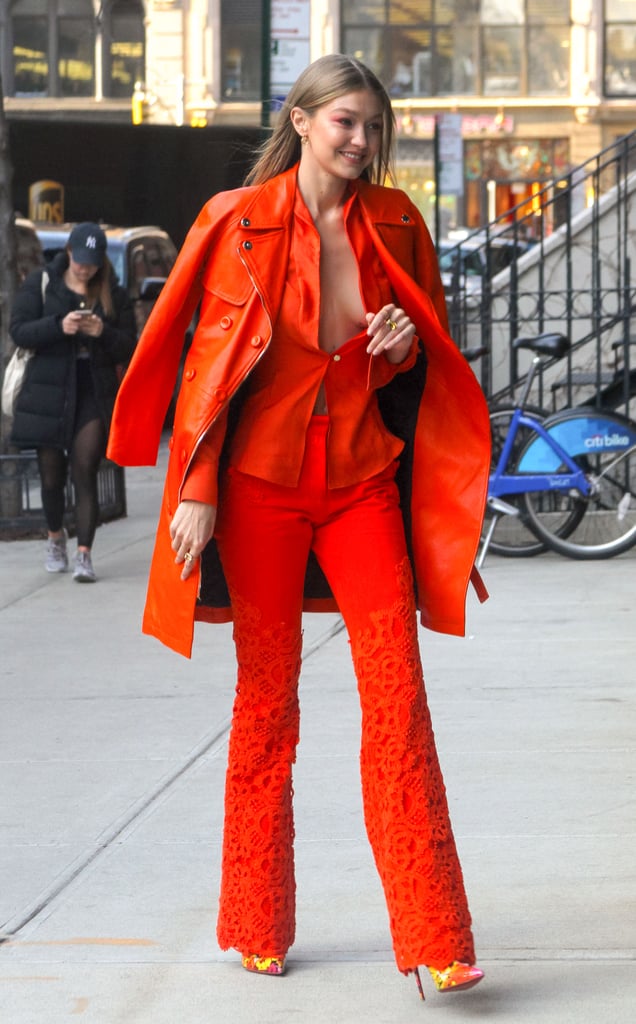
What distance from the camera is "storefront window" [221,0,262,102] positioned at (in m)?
44.3

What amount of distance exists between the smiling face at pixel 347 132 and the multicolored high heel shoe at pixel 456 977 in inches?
60.9

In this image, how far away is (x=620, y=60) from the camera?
43719 millimetres

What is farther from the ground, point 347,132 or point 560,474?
point 347,132

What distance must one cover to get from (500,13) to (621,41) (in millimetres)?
3034

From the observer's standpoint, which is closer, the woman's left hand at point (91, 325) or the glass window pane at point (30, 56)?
the woman's left hand at point (91, 325)

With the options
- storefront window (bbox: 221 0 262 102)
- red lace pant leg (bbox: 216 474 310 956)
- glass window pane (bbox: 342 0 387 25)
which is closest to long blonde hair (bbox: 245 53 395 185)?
red lace pant leg (bbox: 216 474 310 956)

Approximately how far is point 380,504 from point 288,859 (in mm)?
757

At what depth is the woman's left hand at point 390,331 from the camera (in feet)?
11.5

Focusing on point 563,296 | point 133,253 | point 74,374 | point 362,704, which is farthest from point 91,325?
point 133,253

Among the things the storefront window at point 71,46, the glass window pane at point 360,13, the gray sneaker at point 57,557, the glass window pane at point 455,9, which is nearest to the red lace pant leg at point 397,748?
the gray sneaker at point 57,557

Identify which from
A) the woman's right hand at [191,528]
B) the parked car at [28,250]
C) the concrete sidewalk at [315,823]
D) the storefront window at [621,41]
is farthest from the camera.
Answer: the storefront window at [621,41]

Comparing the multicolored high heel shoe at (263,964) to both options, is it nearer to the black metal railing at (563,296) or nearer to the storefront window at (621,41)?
the black metal railing at (563,296)

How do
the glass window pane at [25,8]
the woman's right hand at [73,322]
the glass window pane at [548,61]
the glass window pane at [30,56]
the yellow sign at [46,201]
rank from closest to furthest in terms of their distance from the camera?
1. the woman's right hand at [73,322]
2. the yellow sign at [46,201]
3. the glass window pane at [548,61]
4. the glass window pane at [30,56]
5. the glass window pane at [25,8]

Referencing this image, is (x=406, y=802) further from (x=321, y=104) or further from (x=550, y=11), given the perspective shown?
(x=550, y=11)
